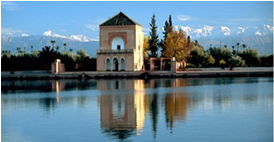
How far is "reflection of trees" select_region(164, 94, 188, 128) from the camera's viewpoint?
51.3 feet

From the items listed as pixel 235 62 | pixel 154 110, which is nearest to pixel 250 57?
pixel 235 62

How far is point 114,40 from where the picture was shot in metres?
44.5

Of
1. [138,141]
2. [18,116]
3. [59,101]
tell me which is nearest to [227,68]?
[59,101]

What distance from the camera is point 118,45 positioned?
147 ft

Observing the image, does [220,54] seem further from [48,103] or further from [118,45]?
[48,103]

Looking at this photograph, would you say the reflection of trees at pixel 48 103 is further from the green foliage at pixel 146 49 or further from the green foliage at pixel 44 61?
the green foliage at pixel 146 49

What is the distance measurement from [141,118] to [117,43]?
29094 mm

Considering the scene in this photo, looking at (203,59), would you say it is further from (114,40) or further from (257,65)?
(114,40)

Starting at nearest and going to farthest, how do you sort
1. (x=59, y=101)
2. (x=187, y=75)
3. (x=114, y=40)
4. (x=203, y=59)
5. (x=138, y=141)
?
(x=138, y=141) → (x=59, y=101) → (x=187, y=75) → (x=114, y=40) → (x=203, y=59)

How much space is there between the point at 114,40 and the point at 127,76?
13.3ft

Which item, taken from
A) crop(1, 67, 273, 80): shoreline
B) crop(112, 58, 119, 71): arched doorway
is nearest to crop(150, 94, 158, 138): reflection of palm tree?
crop(1, 67, 273, 80): shoreline

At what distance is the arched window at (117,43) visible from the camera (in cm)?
4450

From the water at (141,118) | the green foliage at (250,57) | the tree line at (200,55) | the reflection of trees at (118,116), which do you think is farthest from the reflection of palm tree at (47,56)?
the reflection of trees at (118,116)

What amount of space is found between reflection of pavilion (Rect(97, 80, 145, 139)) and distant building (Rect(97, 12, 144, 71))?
19872 mm
